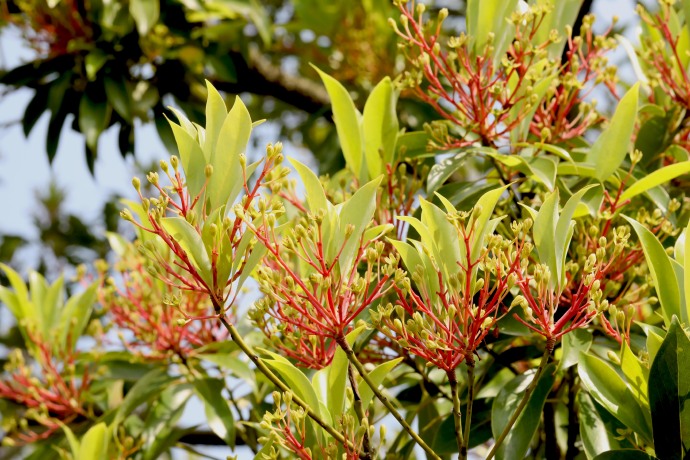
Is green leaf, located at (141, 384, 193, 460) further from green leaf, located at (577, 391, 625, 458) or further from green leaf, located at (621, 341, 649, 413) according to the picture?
green leaf, located at (621, 341, 649, 413)

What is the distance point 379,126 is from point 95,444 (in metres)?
0.65

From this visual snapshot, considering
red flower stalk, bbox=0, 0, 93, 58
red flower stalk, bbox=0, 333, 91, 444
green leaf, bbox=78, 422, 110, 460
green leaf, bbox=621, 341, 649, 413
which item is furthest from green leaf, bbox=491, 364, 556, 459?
red flower stalk, bbox=0, 0, 93, 58

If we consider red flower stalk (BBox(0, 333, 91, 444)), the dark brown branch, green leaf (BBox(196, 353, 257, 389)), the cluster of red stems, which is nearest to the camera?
the cluster of red stems

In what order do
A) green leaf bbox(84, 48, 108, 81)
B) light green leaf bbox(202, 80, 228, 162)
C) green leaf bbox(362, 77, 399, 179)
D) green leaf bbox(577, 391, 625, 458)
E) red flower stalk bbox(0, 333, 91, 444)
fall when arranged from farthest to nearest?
1. green leaf bbox(84, 48, 108, 81)
2. red flower stalk bbox(0, 333, 91, 444)
3. green leaf bbox(362, 77, 399, 179)
4. green leaf bbox(577, 391, 625, 458)
5. light green leaf bbox(202, 80, 228, 162)

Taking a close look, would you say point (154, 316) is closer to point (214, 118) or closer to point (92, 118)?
point (214, 118)

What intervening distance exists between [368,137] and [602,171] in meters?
0.34

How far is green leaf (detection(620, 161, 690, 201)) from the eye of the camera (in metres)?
1.25

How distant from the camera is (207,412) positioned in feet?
5.34

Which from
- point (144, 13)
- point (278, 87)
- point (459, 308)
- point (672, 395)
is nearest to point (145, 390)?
point (459, 308)

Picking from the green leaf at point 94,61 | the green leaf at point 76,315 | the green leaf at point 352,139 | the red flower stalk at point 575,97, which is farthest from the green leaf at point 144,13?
the red flower stalk at point 575,97

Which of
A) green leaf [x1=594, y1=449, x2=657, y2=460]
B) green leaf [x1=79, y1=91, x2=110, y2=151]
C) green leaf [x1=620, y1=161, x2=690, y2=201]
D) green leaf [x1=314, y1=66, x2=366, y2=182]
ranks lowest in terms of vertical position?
green leaf [x1=594, y1=449, x2=657, y2=460]

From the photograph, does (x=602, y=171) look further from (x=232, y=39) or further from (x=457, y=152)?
(x=232, y=39)

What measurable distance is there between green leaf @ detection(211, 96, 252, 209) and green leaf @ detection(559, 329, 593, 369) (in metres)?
0.45

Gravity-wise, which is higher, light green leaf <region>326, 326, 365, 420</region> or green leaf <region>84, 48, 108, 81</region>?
green leaf <region>84, 48, 108, 81</region>
